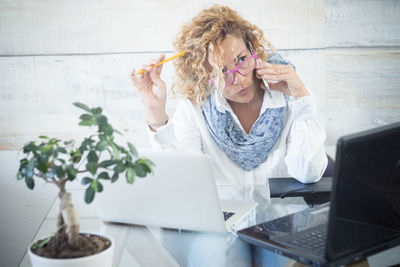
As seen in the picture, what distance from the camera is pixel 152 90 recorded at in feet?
6.51

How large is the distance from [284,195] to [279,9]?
1.28 meters

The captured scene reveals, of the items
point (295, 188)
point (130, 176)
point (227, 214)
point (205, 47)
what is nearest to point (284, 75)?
point (205, 47)

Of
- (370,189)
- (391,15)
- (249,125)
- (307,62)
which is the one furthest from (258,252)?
(391,15)

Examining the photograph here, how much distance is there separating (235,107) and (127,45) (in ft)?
2.36

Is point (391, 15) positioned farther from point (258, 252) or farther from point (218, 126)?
point (258, 252)

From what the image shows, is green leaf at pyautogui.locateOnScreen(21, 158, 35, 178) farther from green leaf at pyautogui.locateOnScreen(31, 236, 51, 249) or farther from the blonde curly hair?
the blonde curly hair

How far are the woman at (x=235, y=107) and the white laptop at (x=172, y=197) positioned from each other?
45 centimetres

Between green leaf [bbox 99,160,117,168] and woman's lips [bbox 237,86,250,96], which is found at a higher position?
woman's lips [bbox 237,86,250,96]

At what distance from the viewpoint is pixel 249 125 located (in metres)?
2.22

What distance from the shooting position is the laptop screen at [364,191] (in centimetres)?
90

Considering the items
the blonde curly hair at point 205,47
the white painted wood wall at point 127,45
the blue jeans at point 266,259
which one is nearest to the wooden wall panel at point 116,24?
the white painted wood wall at point 127,45

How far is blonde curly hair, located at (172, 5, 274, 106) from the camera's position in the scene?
191 centimetres

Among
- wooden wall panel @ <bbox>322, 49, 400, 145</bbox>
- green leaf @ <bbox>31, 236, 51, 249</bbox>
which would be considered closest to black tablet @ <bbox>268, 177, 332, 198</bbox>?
green leaf @ <bbox>31, 236, 51, 249</bbox>

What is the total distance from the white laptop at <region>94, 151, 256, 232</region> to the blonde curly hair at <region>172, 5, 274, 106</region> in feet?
2.38
